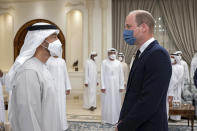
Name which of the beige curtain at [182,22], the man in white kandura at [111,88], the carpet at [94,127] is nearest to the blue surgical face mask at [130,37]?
the carpet at [94,127]

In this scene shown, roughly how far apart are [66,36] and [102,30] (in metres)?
1.65

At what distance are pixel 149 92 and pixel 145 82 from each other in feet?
0.26

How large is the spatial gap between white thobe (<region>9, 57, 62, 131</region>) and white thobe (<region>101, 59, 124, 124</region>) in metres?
4.07

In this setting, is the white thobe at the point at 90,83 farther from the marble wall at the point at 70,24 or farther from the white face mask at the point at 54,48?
the white face mask at the point at 54,48

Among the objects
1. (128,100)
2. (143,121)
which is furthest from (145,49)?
(143,121)

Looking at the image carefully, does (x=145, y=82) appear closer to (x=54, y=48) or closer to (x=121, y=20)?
(x=54, y=48)

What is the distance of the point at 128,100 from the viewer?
1.93 m

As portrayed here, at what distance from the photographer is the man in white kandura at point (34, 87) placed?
1.79 meters

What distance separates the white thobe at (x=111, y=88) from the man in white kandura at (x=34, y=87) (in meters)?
3.93

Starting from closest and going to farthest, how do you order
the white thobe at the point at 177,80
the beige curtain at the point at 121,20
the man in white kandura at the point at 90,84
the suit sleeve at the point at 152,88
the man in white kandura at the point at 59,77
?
the suit sleeve at the point at 152,88, the man in white kandura at the point at 59,77, the white thobe at the point at 177,80, the man in white kandura at the point at 90,84, the beige curtain at the point at 121,20

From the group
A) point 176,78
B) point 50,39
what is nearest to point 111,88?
point 176,78

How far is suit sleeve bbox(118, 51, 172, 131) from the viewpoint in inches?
67.8

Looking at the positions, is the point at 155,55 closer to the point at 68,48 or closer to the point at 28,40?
the point at 28,40

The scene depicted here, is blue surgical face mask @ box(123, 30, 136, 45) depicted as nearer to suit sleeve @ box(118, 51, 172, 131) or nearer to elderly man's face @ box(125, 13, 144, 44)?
elderly man's face @ box(125, 13, 144, 44)
